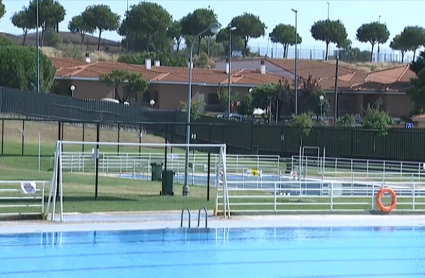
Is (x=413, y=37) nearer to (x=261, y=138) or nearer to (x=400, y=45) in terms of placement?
(x=400, y=45)

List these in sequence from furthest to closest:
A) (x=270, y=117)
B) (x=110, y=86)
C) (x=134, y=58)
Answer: (x=134, y=58)
(x=110, y=86)
(x=270, y=117)

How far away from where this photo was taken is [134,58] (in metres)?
114

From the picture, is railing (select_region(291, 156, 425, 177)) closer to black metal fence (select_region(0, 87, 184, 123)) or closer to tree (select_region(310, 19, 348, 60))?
black metal fence (select_region(0, 87, 184, 123))

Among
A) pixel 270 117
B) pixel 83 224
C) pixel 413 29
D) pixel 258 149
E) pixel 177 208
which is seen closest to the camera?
pixel 83 224

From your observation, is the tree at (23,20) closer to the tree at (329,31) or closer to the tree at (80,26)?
the tree at (80,26)

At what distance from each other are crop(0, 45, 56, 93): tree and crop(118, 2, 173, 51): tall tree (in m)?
54.0

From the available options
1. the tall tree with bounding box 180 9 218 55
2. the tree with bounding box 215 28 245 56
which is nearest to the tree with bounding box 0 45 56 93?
the tall tree with bounding box 180 9 218 55

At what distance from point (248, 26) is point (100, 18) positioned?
2482cm

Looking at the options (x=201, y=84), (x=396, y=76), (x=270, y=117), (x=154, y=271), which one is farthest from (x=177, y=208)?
(x=396, y=76)

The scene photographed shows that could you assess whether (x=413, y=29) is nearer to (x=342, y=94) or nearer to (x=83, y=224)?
(x=342, y=94)

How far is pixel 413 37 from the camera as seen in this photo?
129125mm

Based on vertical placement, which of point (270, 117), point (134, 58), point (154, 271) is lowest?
point (154, 271)

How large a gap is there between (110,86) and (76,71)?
3.84 metres

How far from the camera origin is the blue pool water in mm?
18906
